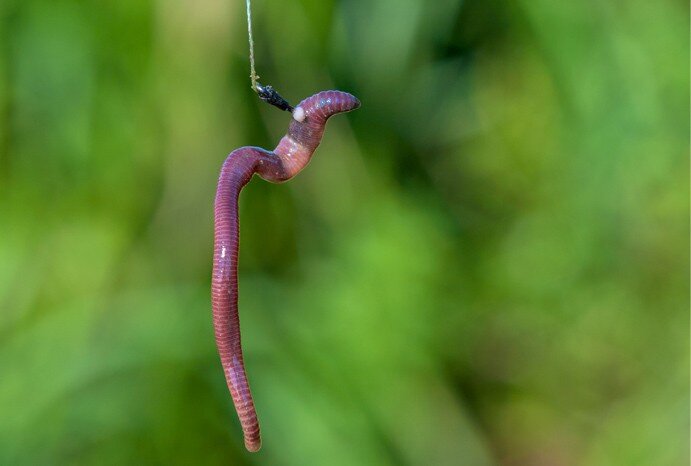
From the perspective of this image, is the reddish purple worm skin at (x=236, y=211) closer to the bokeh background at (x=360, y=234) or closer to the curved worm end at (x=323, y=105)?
the curved worm end at (x=323, y=105)

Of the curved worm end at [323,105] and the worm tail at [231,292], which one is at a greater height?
the curved worm end at [323,105]

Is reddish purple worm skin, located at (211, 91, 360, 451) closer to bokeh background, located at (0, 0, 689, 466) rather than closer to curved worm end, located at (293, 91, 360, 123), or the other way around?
curved worm end, located at (293, 91, 360, 123)

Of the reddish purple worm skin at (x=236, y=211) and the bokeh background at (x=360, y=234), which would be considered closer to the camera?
the reddish purple worm skin at (x=236, y=211)

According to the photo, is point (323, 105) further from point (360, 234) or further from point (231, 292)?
point (360, 234)

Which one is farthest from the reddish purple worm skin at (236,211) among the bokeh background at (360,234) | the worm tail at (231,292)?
the bokeh background at (360,234)

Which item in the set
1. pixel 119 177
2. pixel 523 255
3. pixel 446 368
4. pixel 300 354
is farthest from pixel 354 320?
pixel 119 177

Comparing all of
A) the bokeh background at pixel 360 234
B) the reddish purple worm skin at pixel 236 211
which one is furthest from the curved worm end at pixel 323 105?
the bokeh background at pixel 360 234

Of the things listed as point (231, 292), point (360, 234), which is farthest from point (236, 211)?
point (360, 234)
